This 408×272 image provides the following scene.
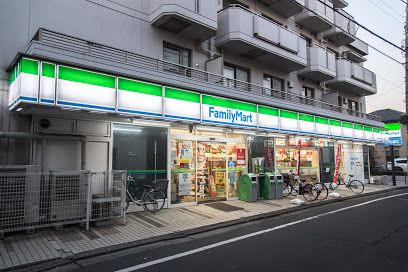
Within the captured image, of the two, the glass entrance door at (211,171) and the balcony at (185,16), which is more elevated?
the balcony at (185,16)

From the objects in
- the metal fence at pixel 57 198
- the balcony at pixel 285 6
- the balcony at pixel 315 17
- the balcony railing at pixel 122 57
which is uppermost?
the balcony at pixel 315 17

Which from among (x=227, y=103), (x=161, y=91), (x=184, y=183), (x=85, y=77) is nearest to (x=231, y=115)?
(x=227, y=103)

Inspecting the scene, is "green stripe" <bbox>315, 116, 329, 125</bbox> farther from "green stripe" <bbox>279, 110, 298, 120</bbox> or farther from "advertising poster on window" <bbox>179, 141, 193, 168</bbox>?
"advertising poster on window" <bbox>179, 141, 193, 168</bbox>

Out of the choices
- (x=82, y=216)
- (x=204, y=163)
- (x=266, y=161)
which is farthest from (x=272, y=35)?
(x=82, y=216)

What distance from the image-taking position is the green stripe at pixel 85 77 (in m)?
8.03

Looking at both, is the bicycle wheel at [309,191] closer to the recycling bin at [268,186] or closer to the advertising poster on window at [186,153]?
the recycling bin at [268,186]

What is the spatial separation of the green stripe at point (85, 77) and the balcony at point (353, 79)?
17.6m

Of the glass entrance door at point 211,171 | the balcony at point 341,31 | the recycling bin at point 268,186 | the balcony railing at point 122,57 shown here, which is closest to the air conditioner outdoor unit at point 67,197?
the balcony railing at point 122,57

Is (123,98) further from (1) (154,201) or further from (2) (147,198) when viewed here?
(1) (154,201)

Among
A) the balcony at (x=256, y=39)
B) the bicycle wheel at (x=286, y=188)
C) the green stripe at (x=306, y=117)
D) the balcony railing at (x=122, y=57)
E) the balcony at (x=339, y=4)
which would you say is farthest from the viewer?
the balcony at (x=339, y=4)

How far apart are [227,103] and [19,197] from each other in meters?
7.77

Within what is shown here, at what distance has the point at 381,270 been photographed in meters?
5.40

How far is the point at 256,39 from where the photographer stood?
14.7 m

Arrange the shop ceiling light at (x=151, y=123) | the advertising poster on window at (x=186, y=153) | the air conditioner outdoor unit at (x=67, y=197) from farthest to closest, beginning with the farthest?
the advertising poster on window at (x=186, y=153) → the shop ceiling light at (x=151, y=123) → the air conditioner outdoor unit at (x=67, y=197)
